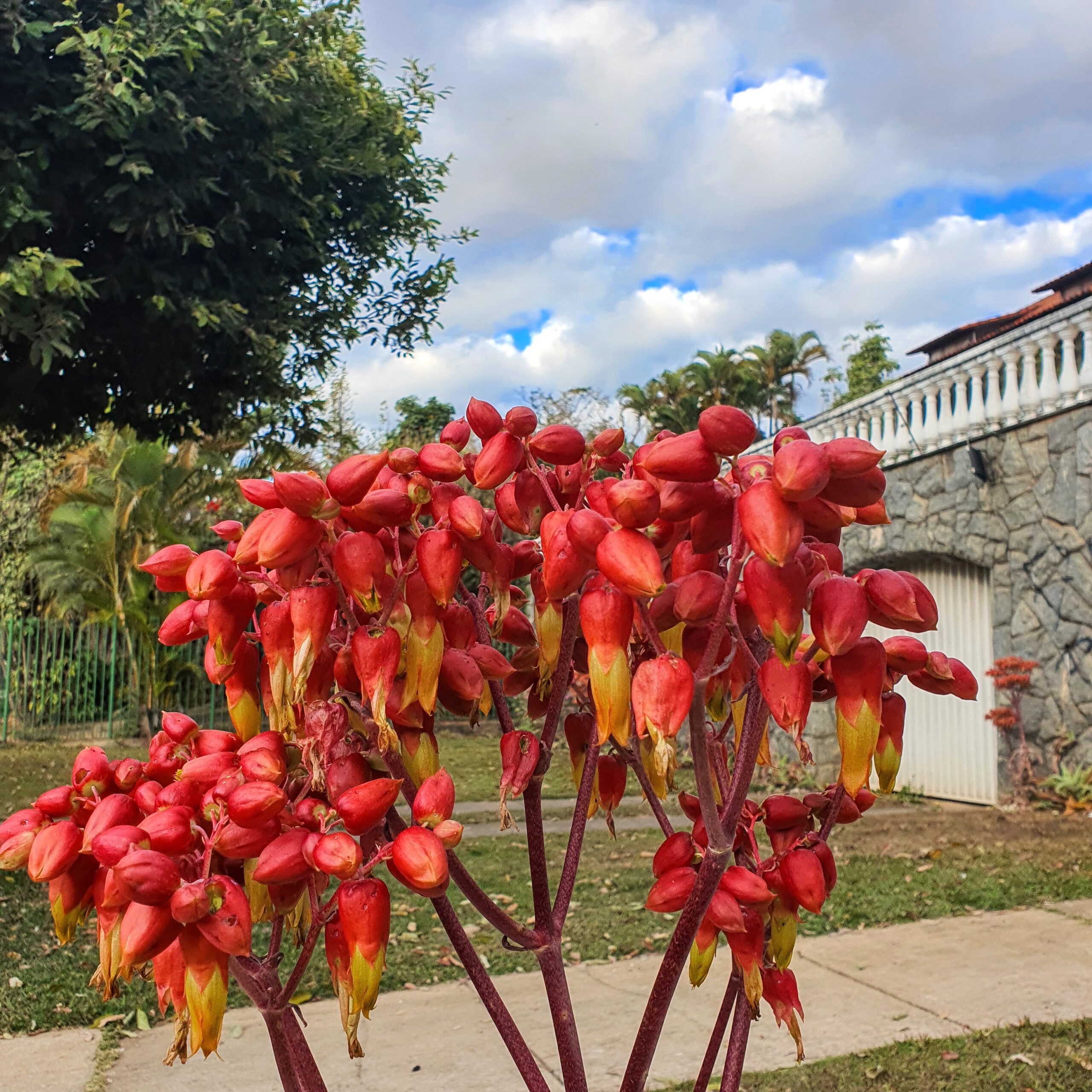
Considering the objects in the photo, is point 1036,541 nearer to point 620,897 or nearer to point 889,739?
point 620,897

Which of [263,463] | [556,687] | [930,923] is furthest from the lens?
[263,463]

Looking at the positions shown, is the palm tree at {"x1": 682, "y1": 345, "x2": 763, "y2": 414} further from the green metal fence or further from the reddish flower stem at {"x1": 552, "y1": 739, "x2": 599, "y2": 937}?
the reddish flower stem at {"x1": 552, "y1": 739, "x2": 599, "y2": 937}

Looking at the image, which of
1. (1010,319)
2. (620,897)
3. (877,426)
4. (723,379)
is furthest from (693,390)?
(620,897)

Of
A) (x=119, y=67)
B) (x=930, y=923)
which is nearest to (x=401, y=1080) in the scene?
(x=930, y=923)

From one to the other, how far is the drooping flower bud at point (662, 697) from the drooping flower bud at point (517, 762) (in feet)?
0.68

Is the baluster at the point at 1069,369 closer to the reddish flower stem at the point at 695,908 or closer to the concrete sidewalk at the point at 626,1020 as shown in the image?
the concrete sidewalk at the point at 626,1020

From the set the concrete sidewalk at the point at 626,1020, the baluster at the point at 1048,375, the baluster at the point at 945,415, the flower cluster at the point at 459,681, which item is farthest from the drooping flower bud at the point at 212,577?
the baluster at the point at 945,415

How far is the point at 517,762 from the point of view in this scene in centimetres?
113

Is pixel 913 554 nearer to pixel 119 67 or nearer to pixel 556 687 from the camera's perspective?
pixel 119 67

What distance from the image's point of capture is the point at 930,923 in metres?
4.38

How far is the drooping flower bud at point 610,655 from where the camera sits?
3.10 feet

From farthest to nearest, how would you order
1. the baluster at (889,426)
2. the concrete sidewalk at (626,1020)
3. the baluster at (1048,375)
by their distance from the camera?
the baluster at (889,426) → the baluster at (1048,375) → the concrete sidewalk at (626,1020)

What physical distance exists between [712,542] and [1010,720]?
714 centimetres

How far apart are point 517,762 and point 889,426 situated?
28.7ft
